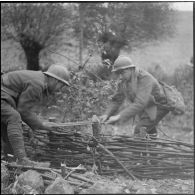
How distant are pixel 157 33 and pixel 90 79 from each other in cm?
319

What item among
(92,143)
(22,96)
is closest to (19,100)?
(22,96)

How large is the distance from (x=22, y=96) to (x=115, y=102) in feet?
4.87

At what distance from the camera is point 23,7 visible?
6.80 meters

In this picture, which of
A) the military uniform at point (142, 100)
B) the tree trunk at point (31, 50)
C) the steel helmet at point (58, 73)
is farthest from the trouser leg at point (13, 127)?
the tree trunk at point (31, 50)

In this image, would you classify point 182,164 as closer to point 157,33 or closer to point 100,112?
point 100,112

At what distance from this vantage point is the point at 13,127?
409 centimetres

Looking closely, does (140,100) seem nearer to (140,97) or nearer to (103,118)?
(140,97)

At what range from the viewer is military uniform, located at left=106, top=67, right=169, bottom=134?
467 centimetres

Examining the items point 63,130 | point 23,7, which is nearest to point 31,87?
point 63,130

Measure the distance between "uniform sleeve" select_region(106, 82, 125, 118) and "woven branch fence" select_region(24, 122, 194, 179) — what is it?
42cm

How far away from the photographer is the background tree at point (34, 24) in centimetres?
641

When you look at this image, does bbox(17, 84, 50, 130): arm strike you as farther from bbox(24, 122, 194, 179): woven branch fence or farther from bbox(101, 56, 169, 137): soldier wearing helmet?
bbox(101, 56, 169, 137): soldier wearing helmet

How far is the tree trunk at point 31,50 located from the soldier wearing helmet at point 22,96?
177cm

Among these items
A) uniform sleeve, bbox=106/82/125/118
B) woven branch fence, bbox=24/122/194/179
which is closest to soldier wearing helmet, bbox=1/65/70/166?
woven branch fence, bbox=24/122/194/179
